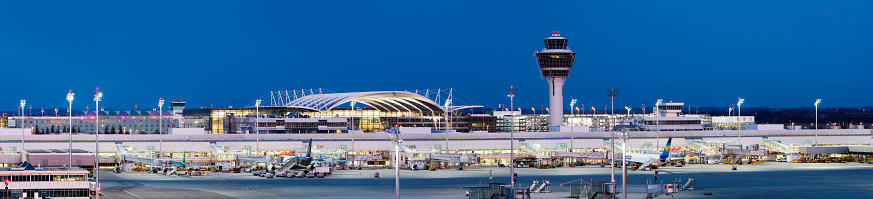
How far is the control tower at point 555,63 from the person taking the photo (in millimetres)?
164500

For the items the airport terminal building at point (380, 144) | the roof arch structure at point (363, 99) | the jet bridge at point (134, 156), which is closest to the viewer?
the jet bridge at point (134, 156)

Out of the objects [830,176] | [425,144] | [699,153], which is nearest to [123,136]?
[425,144]

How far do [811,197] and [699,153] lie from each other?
64.6m

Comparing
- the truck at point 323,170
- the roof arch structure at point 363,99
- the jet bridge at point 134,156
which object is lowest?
the truck at point 323,170

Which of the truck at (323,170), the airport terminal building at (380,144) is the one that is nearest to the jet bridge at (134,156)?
the airport terminal building at (380,144)

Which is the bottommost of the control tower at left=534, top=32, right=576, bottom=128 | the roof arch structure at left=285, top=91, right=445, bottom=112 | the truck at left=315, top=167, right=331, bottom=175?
the truck at left=315, top=167, right=331, bottom=175

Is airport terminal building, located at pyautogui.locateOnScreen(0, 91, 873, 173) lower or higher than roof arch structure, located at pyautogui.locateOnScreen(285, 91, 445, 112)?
lower

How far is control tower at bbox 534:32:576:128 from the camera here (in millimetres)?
164500

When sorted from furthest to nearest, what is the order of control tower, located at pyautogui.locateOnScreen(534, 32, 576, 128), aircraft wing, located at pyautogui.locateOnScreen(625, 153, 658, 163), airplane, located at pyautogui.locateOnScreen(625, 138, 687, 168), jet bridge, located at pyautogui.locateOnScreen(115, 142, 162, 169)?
control tower, located at pyautogui.locateOnScreen(534, 32, 576, 128) → aircraft wing, located at pyautogui.locateOnScreen(625, 153, 658, 163) → jet bridge, located at pyautogui.locateOnScreen(115, 142, 162, 169) → airplane, located at pyautogui.locateOnScreen(625, 138, 687, 168)

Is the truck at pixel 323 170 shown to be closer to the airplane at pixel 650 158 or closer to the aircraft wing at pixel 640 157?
the airplane at pixel 650 158

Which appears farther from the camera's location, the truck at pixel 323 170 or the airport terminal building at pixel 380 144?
the airport terminal building at pixel 380 144

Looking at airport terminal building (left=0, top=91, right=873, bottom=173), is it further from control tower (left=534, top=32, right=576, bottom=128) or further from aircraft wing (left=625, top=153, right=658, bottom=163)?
control tower (left=534, top=32, right=576, bottom=128)

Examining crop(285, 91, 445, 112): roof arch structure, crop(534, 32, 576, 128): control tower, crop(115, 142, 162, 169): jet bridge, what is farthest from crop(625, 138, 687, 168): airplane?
crop(285, 91, 445, 112): roof arch structure

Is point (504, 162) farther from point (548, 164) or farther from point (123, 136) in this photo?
point (123, 136)
